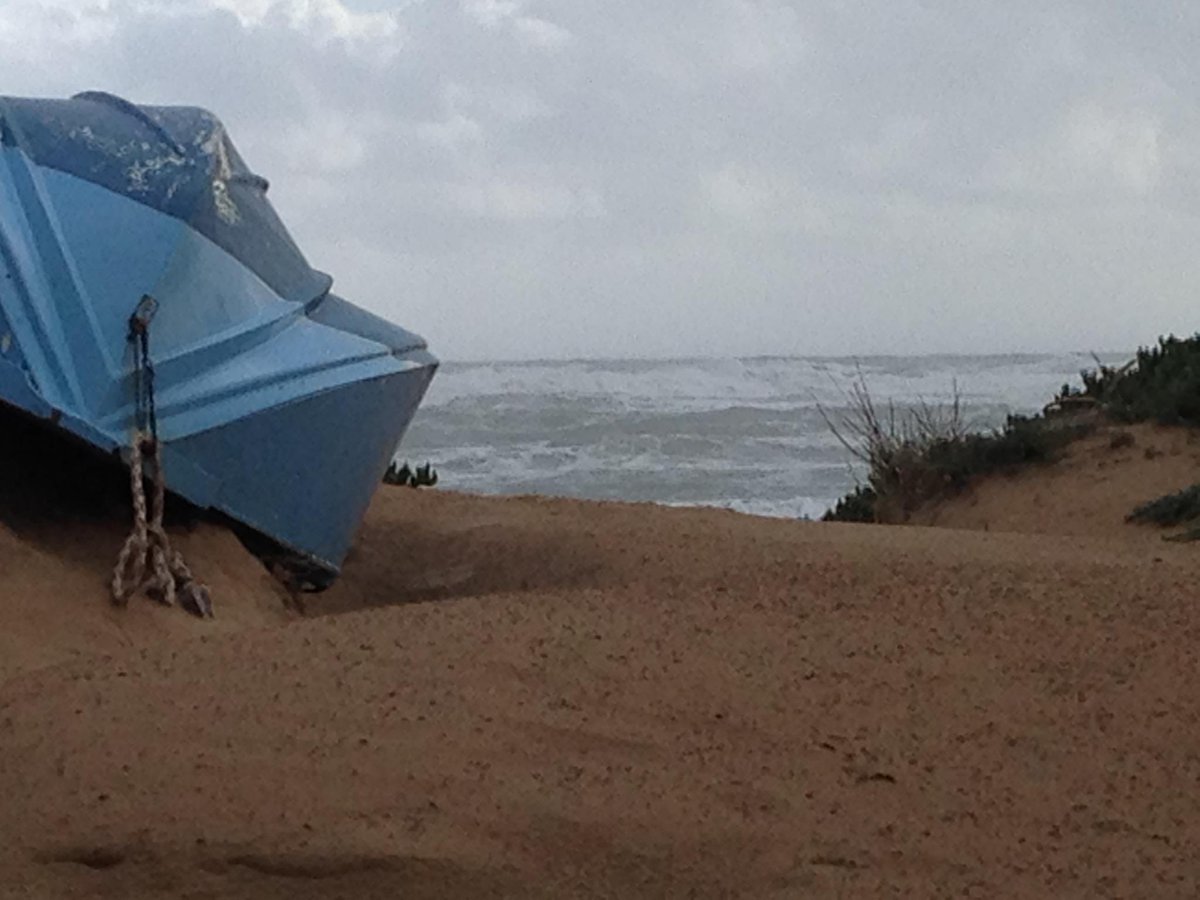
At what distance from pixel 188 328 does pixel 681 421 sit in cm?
1756

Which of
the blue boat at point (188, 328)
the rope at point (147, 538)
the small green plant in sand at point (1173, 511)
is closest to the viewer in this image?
the rope at point (147, 538)

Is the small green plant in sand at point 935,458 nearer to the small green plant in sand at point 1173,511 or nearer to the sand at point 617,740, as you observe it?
the small green plant in sand at point 1173,511

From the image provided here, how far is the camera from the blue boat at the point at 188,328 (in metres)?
4.05

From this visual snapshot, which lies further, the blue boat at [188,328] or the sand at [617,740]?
the blue boat at [188,328]

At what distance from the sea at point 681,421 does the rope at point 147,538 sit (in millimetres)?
7893

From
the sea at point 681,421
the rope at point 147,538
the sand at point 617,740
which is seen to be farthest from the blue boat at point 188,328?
the sea at point 681,421

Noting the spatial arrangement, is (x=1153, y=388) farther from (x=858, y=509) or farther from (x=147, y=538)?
(x=147, y=538)

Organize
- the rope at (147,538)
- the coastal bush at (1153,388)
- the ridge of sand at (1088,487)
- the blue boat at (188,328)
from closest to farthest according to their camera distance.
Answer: the rope at (147,538)
the blue boat at (188,328)
the ridge of sand at (1088,487)
the coastal bush at (1153,388)

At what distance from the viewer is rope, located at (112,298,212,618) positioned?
153 inches

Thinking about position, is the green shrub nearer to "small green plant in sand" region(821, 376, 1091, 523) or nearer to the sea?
"small green plant in sand" region(821, 376, 1091, 523)

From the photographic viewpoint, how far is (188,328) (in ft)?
14.3

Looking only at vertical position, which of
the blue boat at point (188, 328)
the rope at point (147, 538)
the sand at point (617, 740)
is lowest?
the sand at point (617, 740)

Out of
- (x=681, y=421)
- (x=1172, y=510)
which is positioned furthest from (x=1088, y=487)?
(x=681, y=421)

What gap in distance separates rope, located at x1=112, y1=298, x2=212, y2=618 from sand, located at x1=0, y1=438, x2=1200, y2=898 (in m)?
0.09
